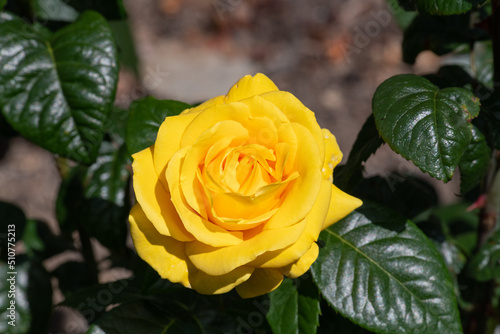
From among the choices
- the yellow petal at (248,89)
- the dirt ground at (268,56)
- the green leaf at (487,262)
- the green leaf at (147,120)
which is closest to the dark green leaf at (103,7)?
the green leaf at (147,120)

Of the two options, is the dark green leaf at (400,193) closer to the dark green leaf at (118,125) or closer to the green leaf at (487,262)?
the green leaf at (487,262)

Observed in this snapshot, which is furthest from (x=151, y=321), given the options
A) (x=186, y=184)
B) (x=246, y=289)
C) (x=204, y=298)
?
(x=186, y=184)

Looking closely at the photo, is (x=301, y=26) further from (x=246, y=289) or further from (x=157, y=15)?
(x=246, y=289)

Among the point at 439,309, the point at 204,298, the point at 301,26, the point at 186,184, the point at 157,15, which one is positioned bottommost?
the point at 157,15

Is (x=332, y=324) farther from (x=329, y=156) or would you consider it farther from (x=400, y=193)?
(x=329, y=156)

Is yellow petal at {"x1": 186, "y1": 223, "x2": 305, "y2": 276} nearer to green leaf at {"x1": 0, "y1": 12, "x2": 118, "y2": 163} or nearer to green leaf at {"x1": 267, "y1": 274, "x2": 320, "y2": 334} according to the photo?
green leaf at {"x1": 267, "y1": 274, "x2": 320, "y2": 334}

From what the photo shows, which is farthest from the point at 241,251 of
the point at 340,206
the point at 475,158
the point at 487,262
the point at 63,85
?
the point at 487,262
